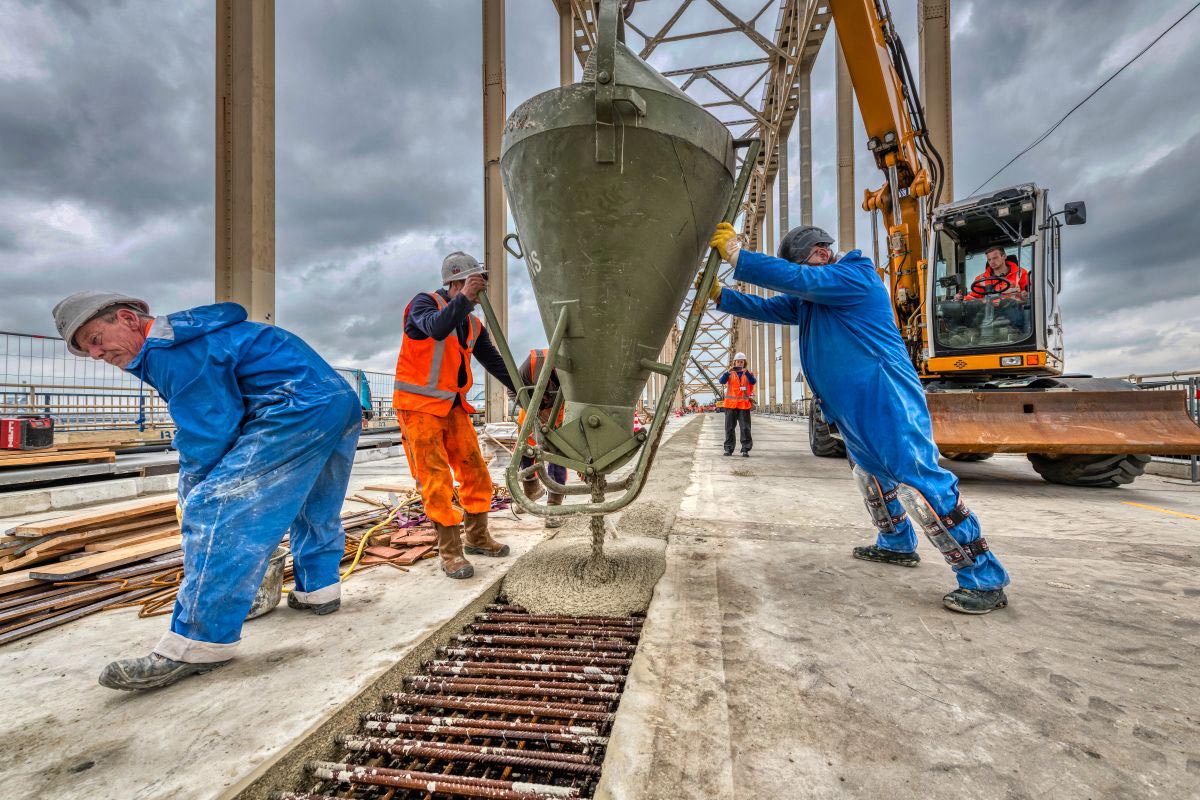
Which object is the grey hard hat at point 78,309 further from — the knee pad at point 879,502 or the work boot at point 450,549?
the knee pad at point 879,502

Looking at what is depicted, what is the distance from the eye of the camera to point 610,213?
6.49 feet

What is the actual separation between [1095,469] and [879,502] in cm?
381

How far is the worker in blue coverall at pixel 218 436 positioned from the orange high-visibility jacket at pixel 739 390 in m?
6.62

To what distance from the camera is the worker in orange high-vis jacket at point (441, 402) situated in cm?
248

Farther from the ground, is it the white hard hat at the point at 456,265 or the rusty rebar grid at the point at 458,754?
the white hard hat at the point at 456,265

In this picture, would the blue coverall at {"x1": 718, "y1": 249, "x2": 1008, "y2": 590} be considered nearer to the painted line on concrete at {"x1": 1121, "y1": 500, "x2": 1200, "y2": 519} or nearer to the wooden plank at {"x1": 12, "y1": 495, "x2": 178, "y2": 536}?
the painted line on concrete at {"x1": 1121, "y1": 500, "x2": 1200, "y2": 519}

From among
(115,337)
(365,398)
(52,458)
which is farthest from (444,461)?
(365,398)

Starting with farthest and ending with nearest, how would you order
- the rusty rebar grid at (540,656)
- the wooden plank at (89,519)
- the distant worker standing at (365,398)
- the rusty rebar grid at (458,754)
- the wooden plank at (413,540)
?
the distant worker standing at (365,398)
the wooden plank at (413,540)
the wooden plank at (89,519)
the rusty rebar grid at (540,656)
the rusty rebar grid at (458,754)

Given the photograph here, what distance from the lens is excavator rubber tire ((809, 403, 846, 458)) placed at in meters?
7.20

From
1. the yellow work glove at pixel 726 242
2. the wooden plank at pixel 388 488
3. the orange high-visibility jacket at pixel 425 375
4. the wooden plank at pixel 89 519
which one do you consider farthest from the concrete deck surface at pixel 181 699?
the wooden plank at pixel 388 488

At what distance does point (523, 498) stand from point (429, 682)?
669mm

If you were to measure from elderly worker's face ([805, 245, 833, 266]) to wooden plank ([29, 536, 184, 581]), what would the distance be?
3.36 meters

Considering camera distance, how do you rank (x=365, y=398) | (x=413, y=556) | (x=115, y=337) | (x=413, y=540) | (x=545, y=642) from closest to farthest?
(x=115, y=337) < (x=545, y=642) < (x=413, y=556) < (x=413, y=540) < (x=365, y=398)

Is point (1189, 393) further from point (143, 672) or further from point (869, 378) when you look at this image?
point (143, 672)
